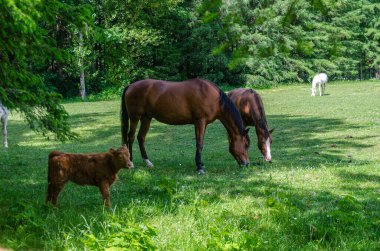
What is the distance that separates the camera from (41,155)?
1252 centimetres

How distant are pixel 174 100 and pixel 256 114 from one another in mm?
2444

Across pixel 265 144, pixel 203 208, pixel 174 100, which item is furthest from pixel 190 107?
pixel 203 208

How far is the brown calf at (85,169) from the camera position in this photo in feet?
19.7

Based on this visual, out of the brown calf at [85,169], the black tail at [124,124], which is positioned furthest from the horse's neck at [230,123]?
the brown calf at [85,169]

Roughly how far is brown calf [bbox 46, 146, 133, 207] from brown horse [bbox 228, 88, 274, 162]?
6009mm

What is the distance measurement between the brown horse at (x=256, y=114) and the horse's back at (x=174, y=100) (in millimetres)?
1891

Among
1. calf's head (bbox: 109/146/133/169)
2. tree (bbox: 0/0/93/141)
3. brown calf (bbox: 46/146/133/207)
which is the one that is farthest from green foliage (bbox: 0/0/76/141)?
calf's head (bbox: 109/146/133/169)

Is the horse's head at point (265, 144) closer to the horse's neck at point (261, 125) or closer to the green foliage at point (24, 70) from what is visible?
the horse's neck at point (261, 125)

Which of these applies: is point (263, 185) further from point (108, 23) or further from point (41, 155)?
point (108, 23)

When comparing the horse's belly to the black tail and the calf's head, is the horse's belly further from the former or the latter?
the calf's head

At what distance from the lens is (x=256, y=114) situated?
476 inches

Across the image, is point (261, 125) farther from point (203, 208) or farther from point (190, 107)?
point (203, 208)

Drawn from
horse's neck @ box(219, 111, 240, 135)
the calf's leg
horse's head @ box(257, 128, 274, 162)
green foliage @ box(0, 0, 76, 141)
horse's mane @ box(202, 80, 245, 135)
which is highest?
green foliage @ box(0, 0, 76, 141)

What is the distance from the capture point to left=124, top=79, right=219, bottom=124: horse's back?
1027cm
